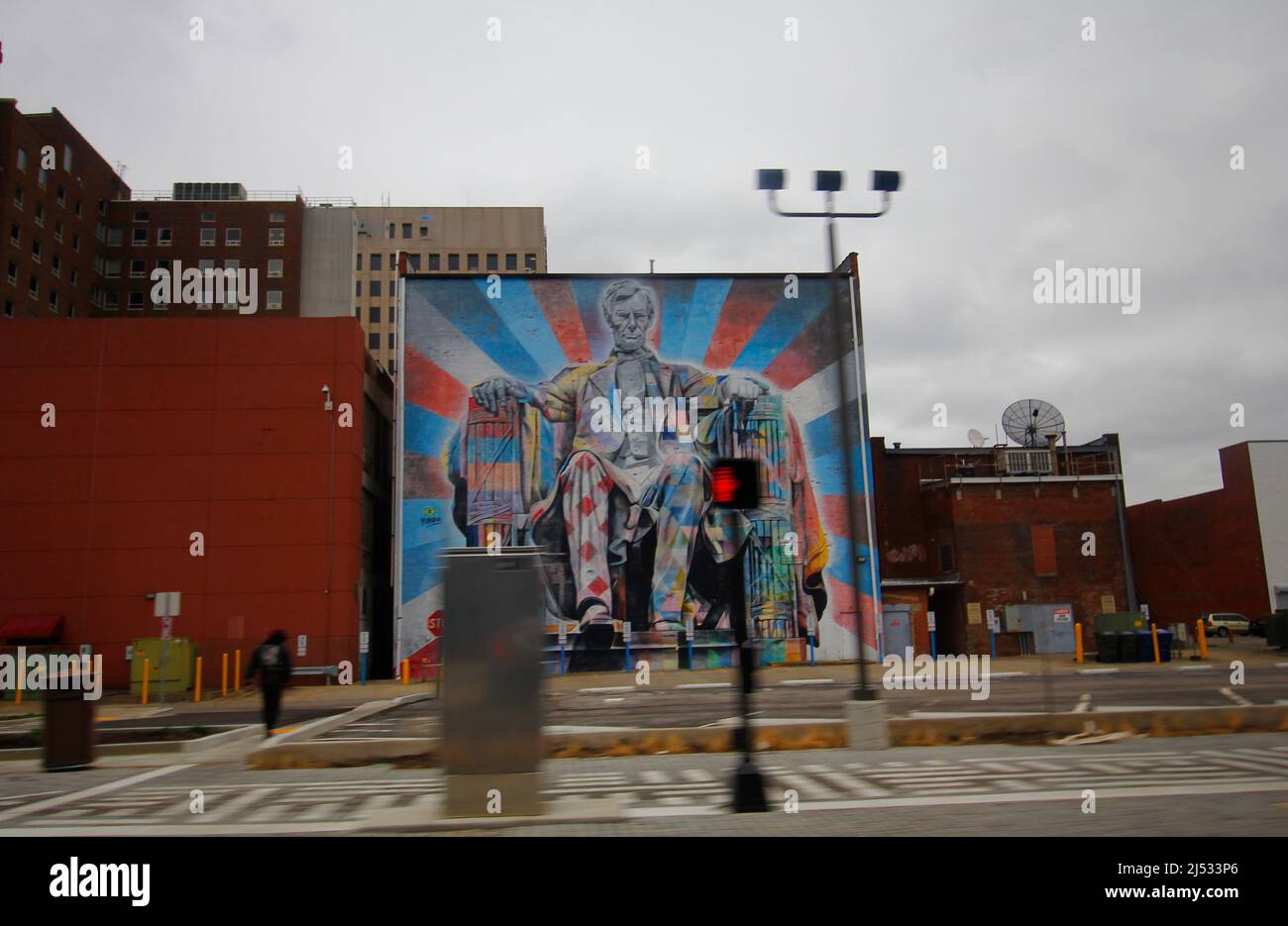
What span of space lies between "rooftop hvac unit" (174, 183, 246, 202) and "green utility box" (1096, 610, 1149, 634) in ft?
297

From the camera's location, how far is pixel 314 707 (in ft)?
81.1

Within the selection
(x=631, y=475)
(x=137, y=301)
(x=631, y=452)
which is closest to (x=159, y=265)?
(x=137, y=301)

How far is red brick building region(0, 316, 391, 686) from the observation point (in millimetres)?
34375

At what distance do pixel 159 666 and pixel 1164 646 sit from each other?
117 ft

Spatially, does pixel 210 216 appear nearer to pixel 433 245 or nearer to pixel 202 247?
pixel 202 247

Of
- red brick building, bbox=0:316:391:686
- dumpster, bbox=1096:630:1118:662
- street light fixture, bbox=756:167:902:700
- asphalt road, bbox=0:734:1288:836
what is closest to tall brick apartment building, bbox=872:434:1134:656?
dumpster, bbox=1096:630:1118:662

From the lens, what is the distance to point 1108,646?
116 ft

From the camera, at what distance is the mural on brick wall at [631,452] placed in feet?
127

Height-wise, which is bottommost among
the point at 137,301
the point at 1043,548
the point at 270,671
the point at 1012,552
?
the point at 270,671

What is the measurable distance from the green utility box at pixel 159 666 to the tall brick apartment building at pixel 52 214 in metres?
47.9

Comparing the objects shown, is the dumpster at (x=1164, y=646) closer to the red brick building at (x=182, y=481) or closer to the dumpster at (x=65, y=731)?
the red brick building at (x=182, y=481)
